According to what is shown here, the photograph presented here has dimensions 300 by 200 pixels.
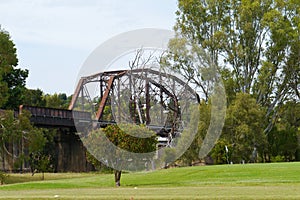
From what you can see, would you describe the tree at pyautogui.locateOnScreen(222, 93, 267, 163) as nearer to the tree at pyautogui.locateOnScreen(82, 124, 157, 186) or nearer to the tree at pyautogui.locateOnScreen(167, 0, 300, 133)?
the tree at pyautogui.locateOnScreen(167, 0, 300, 133)

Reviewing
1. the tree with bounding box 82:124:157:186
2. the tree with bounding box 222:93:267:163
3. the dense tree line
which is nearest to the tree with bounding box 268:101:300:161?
the dense tree line

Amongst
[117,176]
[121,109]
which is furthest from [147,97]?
[117,176]

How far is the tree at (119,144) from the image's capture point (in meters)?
28.6

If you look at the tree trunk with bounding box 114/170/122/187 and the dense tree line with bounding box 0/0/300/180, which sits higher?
the dense tree line with bounding box 0/0/300/180

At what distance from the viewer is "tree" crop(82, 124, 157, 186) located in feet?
94.0

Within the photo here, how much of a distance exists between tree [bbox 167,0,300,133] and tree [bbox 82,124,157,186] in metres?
21.5

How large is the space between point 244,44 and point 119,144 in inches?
967

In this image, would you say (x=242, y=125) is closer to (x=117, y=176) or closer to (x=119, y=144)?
(x=117, y=176)

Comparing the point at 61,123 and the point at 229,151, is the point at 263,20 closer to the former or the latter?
the point at 229,151

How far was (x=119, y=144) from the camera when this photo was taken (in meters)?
28.7

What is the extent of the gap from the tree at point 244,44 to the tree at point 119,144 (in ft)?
70.6

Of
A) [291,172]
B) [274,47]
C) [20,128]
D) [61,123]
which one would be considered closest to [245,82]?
[274,47]

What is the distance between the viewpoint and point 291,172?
2817cm

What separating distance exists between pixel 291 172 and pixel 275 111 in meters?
26.6
